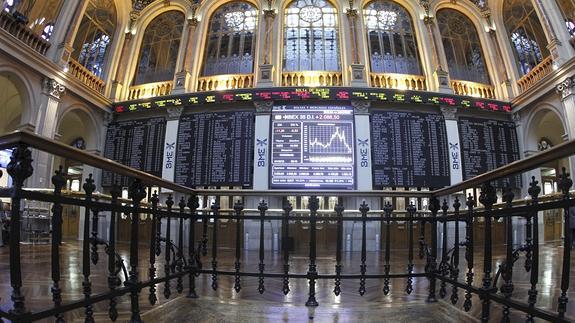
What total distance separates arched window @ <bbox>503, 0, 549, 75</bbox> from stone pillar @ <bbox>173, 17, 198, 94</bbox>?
11333 millimetres

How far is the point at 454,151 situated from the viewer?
11.5 meters

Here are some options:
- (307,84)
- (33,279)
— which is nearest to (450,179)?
(307,84)

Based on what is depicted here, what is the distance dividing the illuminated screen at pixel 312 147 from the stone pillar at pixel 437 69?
3228 mm

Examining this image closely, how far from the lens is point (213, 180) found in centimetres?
1146

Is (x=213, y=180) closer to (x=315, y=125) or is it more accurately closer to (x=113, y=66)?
(x=315, y=125)

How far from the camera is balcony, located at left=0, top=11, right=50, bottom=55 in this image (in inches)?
362

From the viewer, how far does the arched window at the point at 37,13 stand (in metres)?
9.55

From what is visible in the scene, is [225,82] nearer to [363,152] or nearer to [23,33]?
[363,152]

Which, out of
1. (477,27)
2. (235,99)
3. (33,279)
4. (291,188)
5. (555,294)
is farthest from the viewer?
(477,27)

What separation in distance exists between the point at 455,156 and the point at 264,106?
620 centimetres

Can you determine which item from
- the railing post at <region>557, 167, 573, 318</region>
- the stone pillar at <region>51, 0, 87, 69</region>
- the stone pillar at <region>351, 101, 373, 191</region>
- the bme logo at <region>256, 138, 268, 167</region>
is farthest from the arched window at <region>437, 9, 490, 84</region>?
the stone pillar at <region>51, 0, 87, 69</region>

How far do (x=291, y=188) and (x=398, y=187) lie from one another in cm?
330

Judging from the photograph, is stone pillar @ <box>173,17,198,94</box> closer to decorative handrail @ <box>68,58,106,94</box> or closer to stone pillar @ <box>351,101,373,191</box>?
decorative handrail @ <box>68,58,106,94</box>

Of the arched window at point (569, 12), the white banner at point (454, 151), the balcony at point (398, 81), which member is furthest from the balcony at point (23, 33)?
the arched window at point (569, 12)
